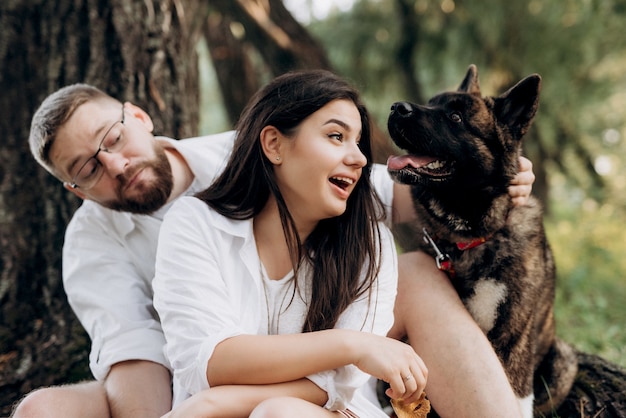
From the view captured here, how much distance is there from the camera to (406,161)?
2.64 meters

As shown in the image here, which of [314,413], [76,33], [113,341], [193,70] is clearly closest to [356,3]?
[193,70]

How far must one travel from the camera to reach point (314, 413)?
1.87 metres

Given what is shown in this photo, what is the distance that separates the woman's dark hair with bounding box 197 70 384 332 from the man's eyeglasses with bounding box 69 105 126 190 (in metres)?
0.59

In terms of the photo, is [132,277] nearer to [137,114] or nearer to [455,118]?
[137,114]

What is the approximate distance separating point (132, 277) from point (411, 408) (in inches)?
57.6

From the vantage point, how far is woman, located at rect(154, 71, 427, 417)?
1.91 meters

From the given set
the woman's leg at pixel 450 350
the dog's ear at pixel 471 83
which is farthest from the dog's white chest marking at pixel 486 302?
the dog's ear at pixel 471 83

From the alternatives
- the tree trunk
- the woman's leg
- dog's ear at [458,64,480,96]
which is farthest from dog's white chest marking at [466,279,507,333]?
the tree trunk

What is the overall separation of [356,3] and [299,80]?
4996 mm

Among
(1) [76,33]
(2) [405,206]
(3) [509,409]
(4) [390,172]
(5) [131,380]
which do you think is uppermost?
(1) [76,33]

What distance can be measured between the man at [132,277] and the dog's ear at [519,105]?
8.1 inches

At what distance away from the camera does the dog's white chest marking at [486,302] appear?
269 cm

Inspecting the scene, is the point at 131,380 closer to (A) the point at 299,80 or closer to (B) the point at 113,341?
(B) the point at 113,341

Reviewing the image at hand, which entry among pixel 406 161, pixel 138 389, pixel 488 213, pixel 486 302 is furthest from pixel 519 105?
pixel 138 389
